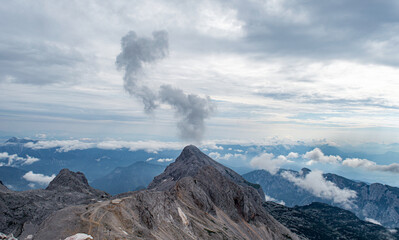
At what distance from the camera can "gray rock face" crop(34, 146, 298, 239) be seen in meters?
75.0

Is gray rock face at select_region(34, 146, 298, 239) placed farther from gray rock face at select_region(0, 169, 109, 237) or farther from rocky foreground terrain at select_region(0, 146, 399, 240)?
gray rock face at select_region(0, 169, 109, 237)

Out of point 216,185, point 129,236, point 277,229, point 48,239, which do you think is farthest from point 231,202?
point 48,239

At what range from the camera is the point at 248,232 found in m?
160

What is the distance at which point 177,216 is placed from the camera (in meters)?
115

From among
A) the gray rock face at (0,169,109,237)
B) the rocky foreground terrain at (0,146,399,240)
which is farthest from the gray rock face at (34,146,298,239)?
the gray rock face at (0,169,109,237)

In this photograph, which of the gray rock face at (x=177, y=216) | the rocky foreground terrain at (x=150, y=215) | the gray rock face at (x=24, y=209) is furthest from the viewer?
the gray rock face at (x=24, y=209)

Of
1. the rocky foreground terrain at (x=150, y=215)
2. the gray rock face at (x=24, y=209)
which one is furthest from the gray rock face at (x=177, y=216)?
the gray rock face at (x=24, y=209)

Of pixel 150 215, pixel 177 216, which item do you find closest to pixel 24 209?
pixel 150 215

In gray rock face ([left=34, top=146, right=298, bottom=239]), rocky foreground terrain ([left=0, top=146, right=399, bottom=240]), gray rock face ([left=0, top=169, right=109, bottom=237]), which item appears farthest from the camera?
gray rock face ([left=0, top=169, right=109, bottom=237])

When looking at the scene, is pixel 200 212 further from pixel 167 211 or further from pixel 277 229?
pixel 277 229

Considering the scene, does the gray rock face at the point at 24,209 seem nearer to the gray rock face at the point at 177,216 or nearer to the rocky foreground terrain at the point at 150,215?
the rocky foreground terrain at the point at 150,215

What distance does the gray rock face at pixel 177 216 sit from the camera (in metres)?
75.0

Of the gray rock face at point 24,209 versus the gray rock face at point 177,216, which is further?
the gray rock face at point 24,209

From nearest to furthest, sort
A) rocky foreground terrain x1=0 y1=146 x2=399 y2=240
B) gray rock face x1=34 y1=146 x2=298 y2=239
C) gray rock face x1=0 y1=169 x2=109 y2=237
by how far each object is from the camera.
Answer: gray rock face x1=34 y1=146 x2=298 y2=239 → rocky foreground terrain x1=0 y1=146 x2=399 y2=240 → gray rock face x1=0 y1=169 x2=109 y2=237
